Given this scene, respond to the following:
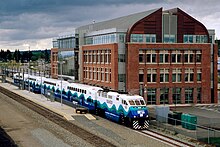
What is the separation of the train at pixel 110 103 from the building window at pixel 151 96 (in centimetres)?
1383

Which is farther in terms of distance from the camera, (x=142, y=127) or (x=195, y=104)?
(x=195, y=104)

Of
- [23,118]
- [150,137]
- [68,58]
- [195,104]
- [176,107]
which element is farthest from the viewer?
[68,58]

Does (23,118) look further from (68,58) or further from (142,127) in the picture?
(68,58)

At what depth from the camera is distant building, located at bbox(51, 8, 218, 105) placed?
73250mm

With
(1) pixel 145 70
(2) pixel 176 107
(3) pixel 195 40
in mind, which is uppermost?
(3) pixel 195 40

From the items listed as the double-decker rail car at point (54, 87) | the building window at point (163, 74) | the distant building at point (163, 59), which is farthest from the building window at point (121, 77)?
the double-decker rail car at point (54, 87)

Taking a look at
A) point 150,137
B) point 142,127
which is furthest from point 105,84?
point 150,137

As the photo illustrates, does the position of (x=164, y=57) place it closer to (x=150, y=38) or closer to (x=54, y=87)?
(x=150, y=38)

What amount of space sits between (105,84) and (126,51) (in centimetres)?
821

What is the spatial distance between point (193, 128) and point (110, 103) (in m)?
12.0

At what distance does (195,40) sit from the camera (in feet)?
255

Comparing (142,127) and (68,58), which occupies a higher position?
(68,58)

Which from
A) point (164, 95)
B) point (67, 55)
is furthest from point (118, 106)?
point (67, 55)

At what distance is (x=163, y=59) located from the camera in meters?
74.1
